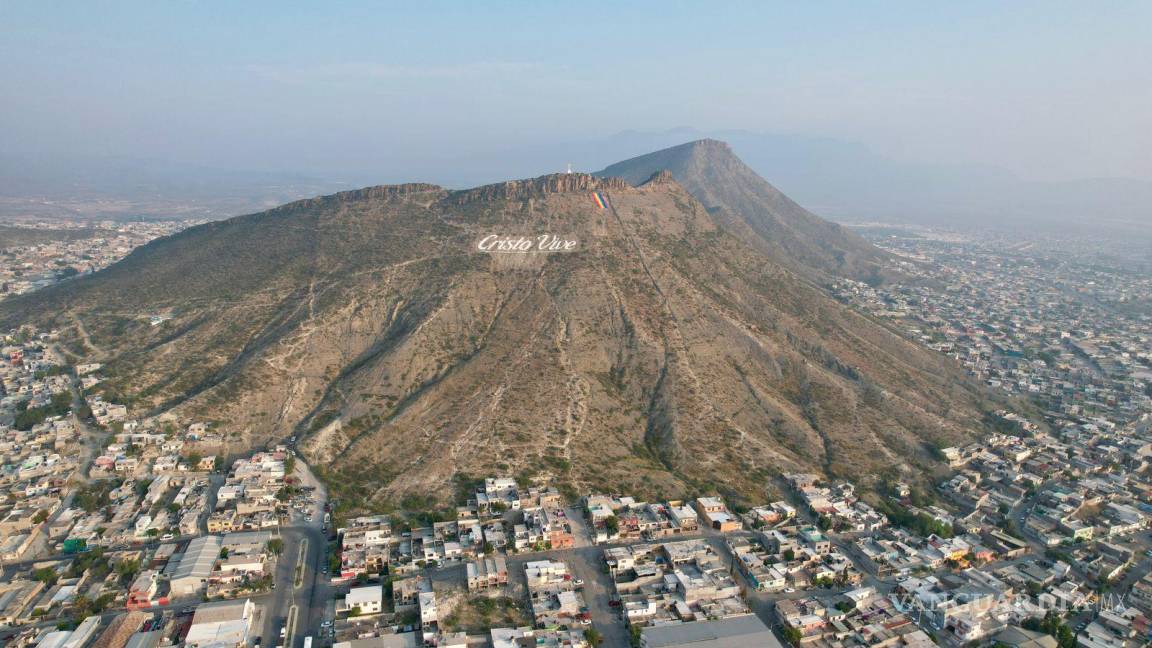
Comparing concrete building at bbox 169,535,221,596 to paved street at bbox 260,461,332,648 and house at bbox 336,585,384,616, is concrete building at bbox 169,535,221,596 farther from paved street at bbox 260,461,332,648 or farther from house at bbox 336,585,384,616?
house at bbox 336,585,384,616

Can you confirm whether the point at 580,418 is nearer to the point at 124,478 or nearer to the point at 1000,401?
the point at 124,478

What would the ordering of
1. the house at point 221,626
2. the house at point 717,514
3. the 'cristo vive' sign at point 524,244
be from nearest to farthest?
the house at point 221,626 < the house at point 717,514 < the 'cristo vive' sign at point 524,244

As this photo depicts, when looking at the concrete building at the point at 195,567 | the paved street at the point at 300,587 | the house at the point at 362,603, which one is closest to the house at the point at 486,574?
the house at the point at 362,603

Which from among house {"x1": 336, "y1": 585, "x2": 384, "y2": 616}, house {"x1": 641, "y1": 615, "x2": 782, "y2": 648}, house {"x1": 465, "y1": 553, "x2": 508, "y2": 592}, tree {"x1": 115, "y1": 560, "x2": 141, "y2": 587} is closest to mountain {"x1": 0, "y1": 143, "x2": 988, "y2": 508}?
house {"x1": 465, "y1": 553, "x2": 508, "y2": 592}

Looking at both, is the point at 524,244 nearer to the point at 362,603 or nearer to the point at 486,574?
the point at 486,574

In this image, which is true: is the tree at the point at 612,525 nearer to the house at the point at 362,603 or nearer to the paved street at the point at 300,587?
the house at the point at 362,603

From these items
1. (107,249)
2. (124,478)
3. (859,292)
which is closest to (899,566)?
(124,478)
